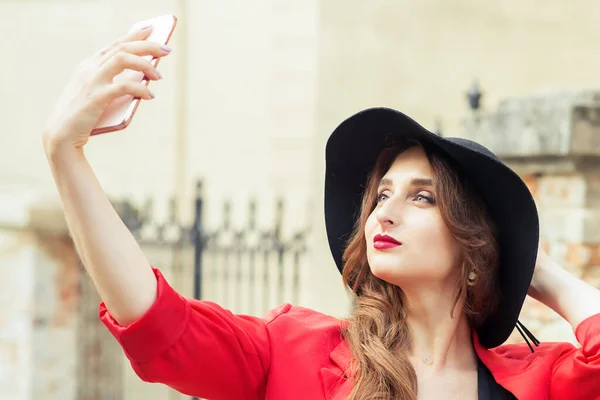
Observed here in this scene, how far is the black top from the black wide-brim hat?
12 cm

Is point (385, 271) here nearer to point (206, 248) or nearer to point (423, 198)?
point (423, 198)

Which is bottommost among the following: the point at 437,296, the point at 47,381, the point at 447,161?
the point at 47,381

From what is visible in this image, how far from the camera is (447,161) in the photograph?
Result: 2.30m

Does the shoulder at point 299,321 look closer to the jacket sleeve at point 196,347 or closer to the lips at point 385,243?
the jacket sleeve at point 196,347

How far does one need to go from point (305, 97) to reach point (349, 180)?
252 inches

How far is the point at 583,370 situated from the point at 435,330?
0.36 m

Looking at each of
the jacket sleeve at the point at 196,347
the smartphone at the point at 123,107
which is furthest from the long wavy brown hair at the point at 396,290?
the smartphone at the point at 123,107

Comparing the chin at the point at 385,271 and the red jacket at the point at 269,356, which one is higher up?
the chin at the point at 385,271

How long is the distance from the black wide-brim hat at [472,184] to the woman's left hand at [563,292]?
0.10 meters

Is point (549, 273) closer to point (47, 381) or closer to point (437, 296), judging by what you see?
point (437, 296)

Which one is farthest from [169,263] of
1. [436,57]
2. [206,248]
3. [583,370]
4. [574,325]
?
[583,370]

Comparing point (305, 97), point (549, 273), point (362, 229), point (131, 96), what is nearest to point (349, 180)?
point (362, 229)

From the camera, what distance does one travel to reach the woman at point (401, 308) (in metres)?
2.02

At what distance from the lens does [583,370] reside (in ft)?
6.95
